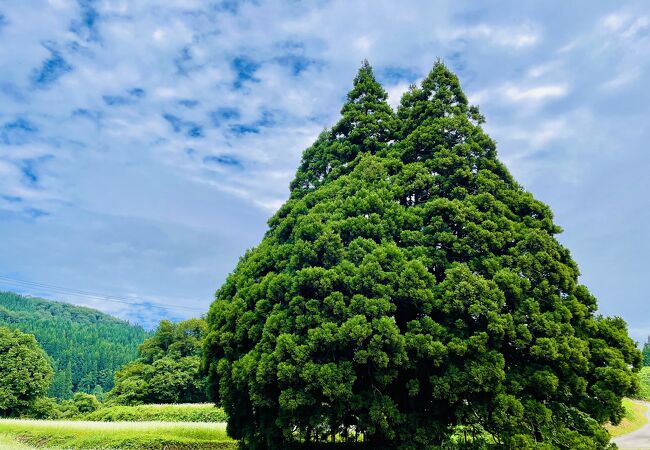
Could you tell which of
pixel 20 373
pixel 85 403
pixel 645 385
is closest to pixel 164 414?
pixel 20 373

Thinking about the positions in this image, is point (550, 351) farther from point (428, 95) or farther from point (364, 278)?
point (428, 95)

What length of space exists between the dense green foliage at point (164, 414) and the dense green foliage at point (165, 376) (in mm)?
5955

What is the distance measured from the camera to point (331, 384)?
9.37m

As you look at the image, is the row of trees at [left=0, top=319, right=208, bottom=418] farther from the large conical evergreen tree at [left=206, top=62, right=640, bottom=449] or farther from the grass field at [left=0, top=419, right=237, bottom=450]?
the large conical evergreen tree at [left=206, top=62, right=640, bottom=449]

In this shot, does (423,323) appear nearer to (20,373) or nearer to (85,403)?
(20,373)

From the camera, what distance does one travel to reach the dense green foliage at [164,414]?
22.6 metres

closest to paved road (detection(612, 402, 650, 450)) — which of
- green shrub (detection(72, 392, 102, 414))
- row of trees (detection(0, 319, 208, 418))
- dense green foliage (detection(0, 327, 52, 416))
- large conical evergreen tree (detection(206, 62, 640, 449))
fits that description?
large conical evergreen tree (detection(206, 62, 640, 449))

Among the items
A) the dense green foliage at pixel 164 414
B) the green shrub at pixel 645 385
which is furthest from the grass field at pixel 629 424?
the dense green foliage at pixel 164 414

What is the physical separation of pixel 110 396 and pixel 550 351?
1353 inches

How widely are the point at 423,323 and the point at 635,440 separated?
2186 centimetres

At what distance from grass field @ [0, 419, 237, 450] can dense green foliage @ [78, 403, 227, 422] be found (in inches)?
220

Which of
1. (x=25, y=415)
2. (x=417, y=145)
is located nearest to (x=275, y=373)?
(x=417, y=145)

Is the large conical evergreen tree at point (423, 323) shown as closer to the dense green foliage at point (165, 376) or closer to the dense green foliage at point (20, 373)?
the dense green foliage at point (165, 376)

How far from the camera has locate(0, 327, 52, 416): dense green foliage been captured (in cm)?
3002
